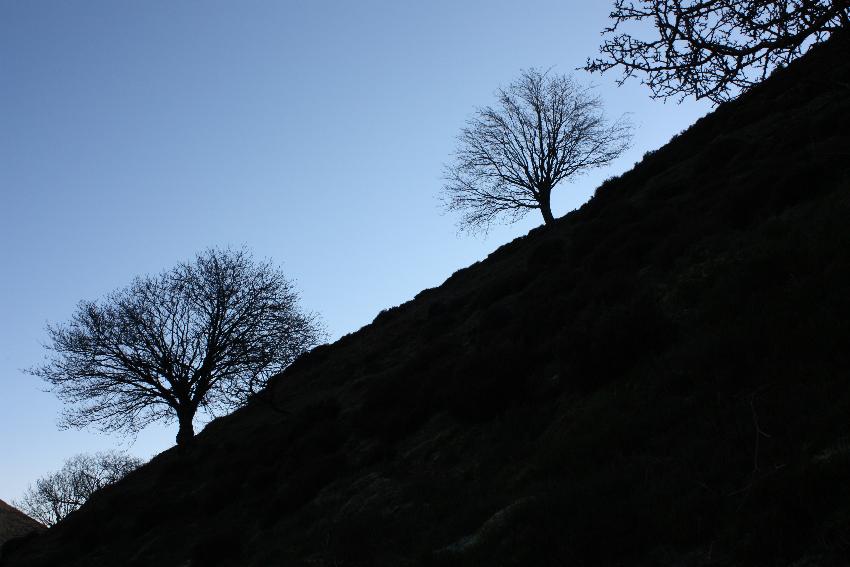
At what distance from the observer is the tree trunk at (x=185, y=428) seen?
83.1 ft

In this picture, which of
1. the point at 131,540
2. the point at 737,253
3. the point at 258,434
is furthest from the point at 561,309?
the point at 131,540

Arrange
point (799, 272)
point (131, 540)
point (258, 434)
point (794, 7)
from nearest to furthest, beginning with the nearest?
1. point (794, 7)
2. point (799, 272)
3. point (131, 540)
4. point (258, 434)

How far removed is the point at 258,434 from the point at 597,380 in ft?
45.1

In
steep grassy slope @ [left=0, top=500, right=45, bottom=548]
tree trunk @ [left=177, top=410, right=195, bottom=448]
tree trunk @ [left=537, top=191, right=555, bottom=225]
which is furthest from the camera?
steep grassy slope @ [left=0, top=500, right=45, bottom=548]

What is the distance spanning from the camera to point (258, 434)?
→ 1934 centimetres

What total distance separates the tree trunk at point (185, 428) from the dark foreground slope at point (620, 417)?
232 inches

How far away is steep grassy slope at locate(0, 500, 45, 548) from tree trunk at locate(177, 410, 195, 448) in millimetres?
51107

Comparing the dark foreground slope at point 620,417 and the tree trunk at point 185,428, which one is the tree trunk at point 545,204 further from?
the tree trunk at point 185,428

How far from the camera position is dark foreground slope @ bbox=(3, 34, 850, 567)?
484 centimetres

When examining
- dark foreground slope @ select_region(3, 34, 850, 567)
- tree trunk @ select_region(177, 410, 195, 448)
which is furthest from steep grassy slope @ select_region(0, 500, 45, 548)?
dark foreground slope @ select_region(3, 34, 850, 567)

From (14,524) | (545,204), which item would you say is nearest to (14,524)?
(14,524)

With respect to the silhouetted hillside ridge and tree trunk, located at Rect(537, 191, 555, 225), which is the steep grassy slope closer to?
the silhouetted hillside ridge

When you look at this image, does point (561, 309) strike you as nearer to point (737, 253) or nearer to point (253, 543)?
point (737, 253)

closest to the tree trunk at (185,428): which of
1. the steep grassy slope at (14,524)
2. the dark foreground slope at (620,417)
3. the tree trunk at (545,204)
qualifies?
the dark foreground slope at (620,417)
